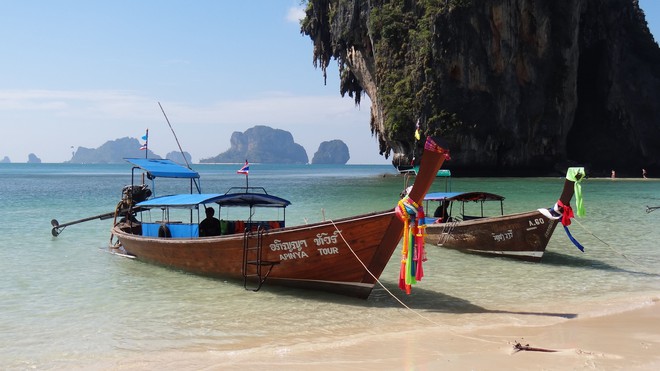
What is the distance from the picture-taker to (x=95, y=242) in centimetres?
1698

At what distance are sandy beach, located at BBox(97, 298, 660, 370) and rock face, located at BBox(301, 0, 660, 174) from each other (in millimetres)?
38794

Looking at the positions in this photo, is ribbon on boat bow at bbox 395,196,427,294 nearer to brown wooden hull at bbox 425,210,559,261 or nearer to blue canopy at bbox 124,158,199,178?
brown wooden hull at bbox 425,210,559,261

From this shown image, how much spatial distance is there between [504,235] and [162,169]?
346 inches

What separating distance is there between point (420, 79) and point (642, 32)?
29603mm

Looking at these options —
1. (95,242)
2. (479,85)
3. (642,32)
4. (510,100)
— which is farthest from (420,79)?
(95,242)

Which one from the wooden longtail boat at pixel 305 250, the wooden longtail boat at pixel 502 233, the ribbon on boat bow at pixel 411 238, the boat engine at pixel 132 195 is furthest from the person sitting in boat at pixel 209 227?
the wooden longtail boat at pixel 502 233

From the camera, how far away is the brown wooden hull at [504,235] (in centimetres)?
1247

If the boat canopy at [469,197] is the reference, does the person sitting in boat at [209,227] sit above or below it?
below

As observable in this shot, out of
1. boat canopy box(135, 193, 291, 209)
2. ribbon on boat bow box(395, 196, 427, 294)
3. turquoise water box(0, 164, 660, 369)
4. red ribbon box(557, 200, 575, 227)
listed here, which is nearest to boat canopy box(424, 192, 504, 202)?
turquoise water box(0, 164, 660, 369)

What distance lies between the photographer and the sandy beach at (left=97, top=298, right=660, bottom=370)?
6234 millimetres

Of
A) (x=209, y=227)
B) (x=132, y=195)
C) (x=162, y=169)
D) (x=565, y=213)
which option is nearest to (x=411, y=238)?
(x=565, y=213)

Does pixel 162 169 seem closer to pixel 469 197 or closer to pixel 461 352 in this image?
pixel 469 197

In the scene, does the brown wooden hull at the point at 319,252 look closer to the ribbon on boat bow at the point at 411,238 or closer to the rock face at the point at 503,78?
the ribbon on boat bow at the point at 411,238

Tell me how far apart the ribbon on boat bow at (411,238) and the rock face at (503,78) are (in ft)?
125
